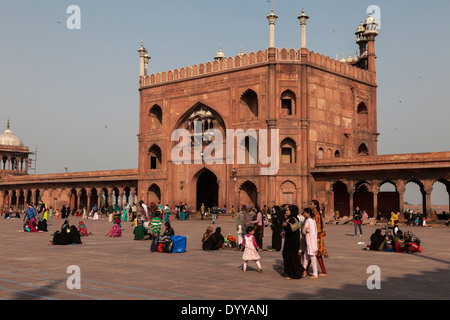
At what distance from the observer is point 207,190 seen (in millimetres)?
41656

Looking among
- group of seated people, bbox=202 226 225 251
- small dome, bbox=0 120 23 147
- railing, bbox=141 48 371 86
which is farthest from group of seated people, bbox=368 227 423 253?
small dome, bbox=0 120 23 147

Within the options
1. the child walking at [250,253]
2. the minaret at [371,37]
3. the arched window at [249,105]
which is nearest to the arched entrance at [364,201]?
the arched window at [249,105]

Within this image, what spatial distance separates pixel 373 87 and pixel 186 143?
47.3 ft

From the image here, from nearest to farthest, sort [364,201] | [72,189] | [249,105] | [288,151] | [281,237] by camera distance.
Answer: [281,237], [288,151], [364,201], [249,105], [72,189]

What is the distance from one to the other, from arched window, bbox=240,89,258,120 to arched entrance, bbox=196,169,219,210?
781 cm

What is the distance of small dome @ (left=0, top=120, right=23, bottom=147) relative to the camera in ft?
217

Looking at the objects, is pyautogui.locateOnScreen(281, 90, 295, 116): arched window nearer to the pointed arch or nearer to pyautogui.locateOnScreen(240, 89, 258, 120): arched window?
the pointed arch

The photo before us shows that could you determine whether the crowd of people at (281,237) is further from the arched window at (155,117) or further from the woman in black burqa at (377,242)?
the arched window at (155,117)

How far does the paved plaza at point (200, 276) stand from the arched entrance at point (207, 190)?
26.8 m

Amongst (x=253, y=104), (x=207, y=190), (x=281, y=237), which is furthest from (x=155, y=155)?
(x=281, y=237)

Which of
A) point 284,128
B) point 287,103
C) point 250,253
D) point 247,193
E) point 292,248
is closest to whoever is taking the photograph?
point 292,248

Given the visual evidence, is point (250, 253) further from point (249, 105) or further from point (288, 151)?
point (249, 105)

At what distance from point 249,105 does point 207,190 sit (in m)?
9.51
